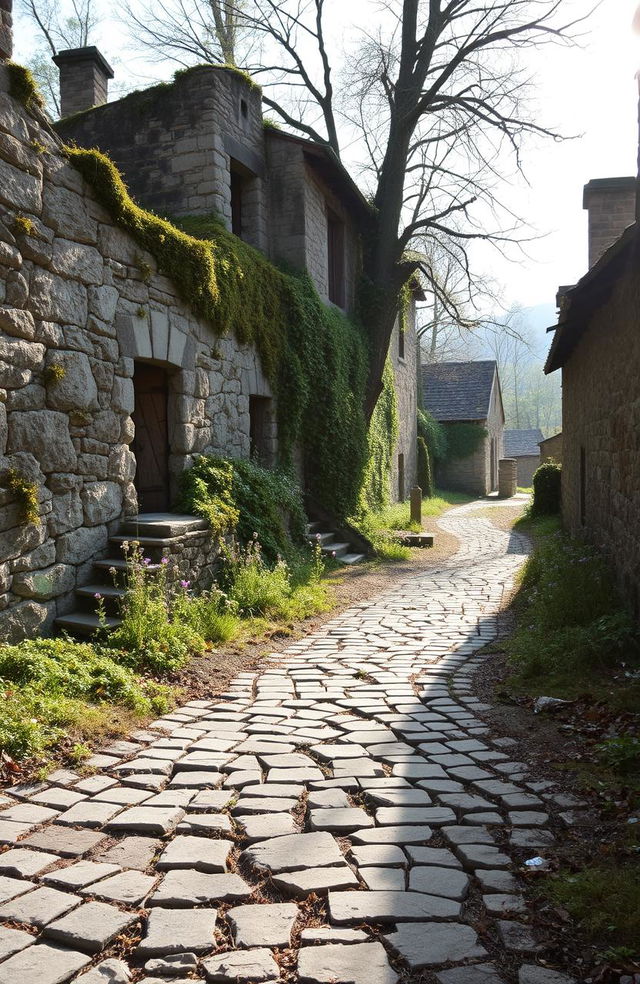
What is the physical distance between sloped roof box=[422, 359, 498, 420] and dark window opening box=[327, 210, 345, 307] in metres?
16.2

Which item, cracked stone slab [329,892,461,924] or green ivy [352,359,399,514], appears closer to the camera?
cracked stone slab [329,892,461,924]

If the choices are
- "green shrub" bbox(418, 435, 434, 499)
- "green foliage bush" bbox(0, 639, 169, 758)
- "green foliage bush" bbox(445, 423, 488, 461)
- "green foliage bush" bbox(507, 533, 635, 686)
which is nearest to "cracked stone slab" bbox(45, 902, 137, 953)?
"green foliage bush" bbox(0, 639, 169, 758)

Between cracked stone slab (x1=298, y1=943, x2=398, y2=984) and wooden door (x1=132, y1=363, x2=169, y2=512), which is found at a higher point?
wooden door (x1=132, y1=363, x2=169, y2=512)

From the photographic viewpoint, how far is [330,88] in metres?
15.4

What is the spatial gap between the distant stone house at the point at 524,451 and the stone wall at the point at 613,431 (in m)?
32.0

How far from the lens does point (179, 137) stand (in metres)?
10.7

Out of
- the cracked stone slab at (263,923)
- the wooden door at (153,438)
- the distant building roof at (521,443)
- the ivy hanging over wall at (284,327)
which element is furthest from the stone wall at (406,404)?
the distant building roof at (521,443)

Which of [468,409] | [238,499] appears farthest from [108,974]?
[468,409]

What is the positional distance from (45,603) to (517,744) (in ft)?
12.6

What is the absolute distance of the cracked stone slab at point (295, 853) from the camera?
294 cm

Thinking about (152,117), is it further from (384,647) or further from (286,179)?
(384,647)

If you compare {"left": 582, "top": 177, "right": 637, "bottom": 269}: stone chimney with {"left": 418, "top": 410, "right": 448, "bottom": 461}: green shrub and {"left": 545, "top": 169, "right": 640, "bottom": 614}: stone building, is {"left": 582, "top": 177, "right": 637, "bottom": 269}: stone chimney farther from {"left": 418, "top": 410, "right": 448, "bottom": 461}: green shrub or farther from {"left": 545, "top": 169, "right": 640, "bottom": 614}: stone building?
{"left": 418, "top": 410, "right": 448, "bottom": 461}: green shrub

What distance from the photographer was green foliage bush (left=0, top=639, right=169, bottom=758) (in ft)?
13.1

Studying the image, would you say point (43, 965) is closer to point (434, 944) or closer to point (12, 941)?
point (12, 941)
